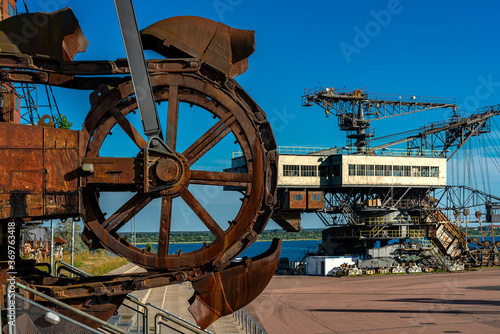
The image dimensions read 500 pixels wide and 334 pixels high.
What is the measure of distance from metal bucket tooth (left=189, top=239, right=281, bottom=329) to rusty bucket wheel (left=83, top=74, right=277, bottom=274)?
336mm

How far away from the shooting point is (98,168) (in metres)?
10.8

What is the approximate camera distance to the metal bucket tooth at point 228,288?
1145 centimetres

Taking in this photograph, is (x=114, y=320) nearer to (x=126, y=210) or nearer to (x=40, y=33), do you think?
(x=126, y=210)

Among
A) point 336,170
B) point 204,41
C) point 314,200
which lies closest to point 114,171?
point 204,41

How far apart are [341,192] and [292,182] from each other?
6.99m

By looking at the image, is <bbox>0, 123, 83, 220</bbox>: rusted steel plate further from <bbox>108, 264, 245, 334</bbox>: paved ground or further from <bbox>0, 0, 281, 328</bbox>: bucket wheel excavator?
<bbox>108, 264, 245, 334</bbox>: paved ground

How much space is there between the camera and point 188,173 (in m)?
11.4

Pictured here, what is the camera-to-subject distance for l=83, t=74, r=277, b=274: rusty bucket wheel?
36.7ft

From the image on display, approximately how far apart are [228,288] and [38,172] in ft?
15.0

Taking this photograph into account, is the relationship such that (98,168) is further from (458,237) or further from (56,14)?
(458,237)

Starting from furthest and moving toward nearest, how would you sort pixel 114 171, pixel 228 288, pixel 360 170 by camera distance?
pixel 360 170, pixel 228 288, pixel 114 171

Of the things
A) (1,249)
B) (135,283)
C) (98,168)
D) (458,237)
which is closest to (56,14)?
(98,168)

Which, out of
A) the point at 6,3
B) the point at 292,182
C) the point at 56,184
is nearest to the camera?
the point at 56,184

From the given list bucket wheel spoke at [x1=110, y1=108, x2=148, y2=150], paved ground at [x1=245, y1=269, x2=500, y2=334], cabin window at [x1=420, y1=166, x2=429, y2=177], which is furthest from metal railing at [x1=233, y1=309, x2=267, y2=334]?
cabin window at [x1=420, y1=166, x2=429, y2=177]
